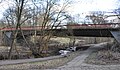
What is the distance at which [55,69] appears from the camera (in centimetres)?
1588

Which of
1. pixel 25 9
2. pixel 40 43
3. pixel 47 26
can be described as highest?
pixel 25 9

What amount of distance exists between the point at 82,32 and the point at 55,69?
3016 cm

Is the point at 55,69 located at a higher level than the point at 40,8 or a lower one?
lower

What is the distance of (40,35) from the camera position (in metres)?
37.1

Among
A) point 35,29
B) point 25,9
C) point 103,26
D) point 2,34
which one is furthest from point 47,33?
point 2,34

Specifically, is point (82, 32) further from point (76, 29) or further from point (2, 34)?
point (2, 34)

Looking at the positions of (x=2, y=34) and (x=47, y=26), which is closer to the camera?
(x=47, y=26)

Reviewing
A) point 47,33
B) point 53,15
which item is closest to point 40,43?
point 47,33

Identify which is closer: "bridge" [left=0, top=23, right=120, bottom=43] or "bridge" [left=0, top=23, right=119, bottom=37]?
"bridge" [left=0, top=23, right=120, bottom=43]

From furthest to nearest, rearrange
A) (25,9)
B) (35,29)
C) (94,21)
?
(94,21) → (35,29) → (25,9)

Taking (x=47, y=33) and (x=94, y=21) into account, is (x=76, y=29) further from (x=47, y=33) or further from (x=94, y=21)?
(x=47, y=33)

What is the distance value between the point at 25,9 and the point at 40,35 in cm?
675

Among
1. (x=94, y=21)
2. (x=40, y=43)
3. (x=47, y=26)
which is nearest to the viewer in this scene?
(x=40, y=43)

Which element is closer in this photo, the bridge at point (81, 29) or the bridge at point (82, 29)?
the bridge at point (82, 29)
